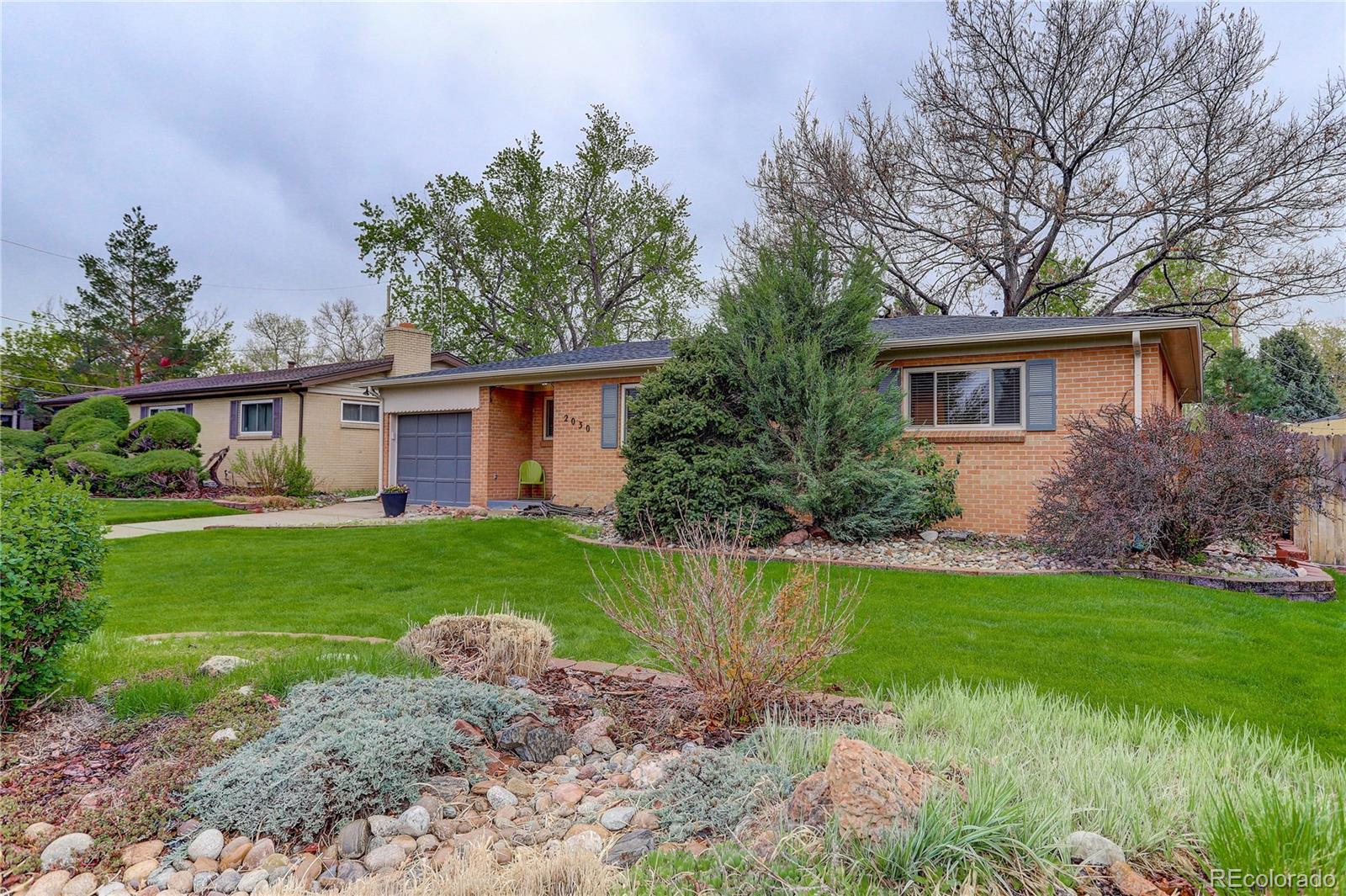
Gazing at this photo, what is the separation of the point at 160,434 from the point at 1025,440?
18.5 m

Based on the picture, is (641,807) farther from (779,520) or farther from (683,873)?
(779,520)

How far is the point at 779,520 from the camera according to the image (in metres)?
9.30

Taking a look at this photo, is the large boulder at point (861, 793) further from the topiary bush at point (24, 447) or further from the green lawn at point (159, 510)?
the topiary bush at point (24, 447)

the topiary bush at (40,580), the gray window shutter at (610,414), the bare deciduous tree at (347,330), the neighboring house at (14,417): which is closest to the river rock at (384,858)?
the topiary bush at (40,580)

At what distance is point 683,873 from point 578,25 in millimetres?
9325

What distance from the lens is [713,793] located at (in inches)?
91.2

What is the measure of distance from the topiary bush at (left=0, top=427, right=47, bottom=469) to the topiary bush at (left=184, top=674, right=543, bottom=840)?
18.1 meters

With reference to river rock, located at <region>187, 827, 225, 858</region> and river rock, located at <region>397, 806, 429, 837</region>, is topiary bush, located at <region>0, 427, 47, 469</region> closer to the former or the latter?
river rock, located at <region>187, 827, 225, 858</region>

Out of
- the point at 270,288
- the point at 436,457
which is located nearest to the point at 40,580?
the point at 436,457

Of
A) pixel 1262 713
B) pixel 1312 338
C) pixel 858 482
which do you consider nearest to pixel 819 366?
pixel 858 482

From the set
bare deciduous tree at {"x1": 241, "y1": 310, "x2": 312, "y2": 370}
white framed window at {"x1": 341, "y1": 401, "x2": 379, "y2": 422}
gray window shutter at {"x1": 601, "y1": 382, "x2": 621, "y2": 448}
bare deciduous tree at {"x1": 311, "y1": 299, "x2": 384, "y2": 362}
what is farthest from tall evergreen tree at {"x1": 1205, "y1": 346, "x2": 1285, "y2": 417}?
bare deciduous tree at {"x1": 241, "y1": 310, "x2": 312, "y2": 370}

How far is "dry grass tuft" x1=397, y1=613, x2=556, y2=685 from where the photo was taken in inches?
143

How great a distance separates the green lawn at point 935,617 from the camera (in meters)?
3.93

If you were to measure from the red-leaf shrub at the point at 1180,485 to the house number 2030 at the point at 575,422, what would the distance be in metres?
8.21
